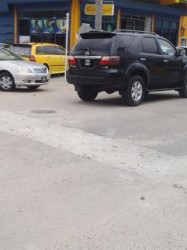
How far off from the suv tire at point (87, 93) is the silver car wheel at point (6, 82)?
9.30 feet

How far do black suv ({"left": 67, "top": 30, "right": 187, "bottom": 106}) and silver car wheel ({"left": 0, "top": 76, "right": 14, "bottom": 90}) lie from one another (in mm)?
2876

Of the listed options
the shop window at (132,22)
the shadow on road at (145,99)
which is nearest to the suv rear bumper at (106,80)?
the shadow on road at (145,99)

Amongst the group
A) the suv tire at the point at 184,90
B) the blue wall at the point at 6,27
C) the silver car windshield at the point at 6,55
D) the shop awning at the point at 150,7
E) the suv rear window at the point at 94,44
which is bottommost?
the suv tire at the point at 184,90

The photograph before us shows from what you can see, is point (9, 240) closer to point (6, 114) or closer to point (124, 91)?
point (6, 114)

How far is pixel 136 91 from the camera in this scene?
12031 mm

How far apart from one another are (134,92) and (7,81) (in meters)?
4.65

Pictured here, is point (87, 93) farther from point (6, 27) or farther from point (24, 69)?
point (6, 27)

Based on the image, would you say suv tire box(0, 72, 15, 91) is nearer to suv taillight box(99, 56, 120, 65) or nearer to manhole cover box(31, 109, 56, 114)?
manhole cover box(31, 109, 56, 114)

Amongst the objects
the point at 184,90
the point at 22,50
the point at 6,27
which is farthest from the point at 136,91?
the point at 6,27

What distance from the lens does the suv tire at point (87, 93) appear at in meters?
12.7

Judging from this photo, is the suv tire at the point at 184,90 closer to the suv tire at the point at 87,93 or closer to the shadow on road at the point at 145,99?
the shadow on road at the point at 145,99

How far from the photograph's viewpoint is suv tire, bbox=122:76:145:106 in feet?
38.5

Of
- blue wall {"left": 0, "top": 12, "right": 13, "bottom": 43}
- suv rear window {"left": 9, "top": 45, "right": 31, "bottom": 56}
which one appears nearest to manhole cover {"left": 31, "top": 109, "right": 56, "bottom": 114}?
suv rear window {"left": 9, "top": 45, "right": 31, "bottom": 56}

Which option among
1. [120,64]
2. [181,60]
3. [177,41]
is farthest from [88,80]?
[177,41]
